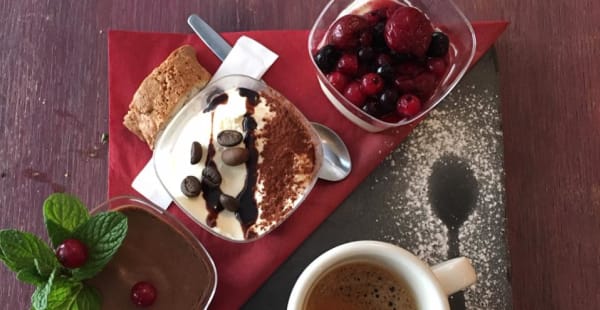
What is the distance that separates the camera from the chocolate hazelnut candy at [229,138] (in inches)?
37.8

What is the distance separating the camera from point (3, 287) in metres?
1.01

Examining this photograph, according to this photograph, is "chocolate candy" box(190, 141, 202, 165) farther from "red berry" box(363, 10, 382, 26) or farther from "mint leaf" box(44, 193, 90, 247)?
"red berry" box(363, 10, 382, 26)

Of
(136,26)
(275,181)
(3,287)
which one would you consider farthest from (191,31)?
(3,287)

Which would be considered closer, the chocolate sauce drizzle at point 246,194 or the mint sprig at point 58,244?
the mint sprig at point 58,244

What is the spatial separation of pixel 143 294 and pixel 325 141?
37 centimetres

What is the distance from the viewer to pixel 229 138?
0.96 m

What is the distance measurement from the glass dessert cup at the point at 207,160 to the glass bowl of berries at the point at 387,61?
0.09 meters

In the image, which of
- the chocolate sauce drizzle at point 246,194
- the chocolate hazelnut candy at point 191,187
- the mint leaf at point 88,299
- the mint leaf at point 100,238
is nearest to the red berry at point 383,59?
the chocolate sauce drizzle at point 246,194

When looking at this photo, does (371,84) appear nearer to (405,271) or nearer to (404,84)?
(404,84)

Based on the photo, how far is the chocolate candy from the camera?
3.16ft

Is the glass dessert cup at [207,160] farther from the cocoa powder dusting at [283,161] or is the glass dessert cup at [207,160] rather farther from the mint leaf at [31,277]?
the mint leaf at [31,277]

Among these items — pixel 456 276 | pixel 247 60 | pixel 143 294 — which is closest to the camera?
pixel 456 276

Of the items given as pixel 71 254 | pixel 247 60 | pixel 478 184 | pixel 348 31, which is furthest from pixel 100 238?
pixel 478 184

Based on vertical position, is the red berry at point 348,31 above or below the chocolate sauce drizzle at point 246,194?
above
